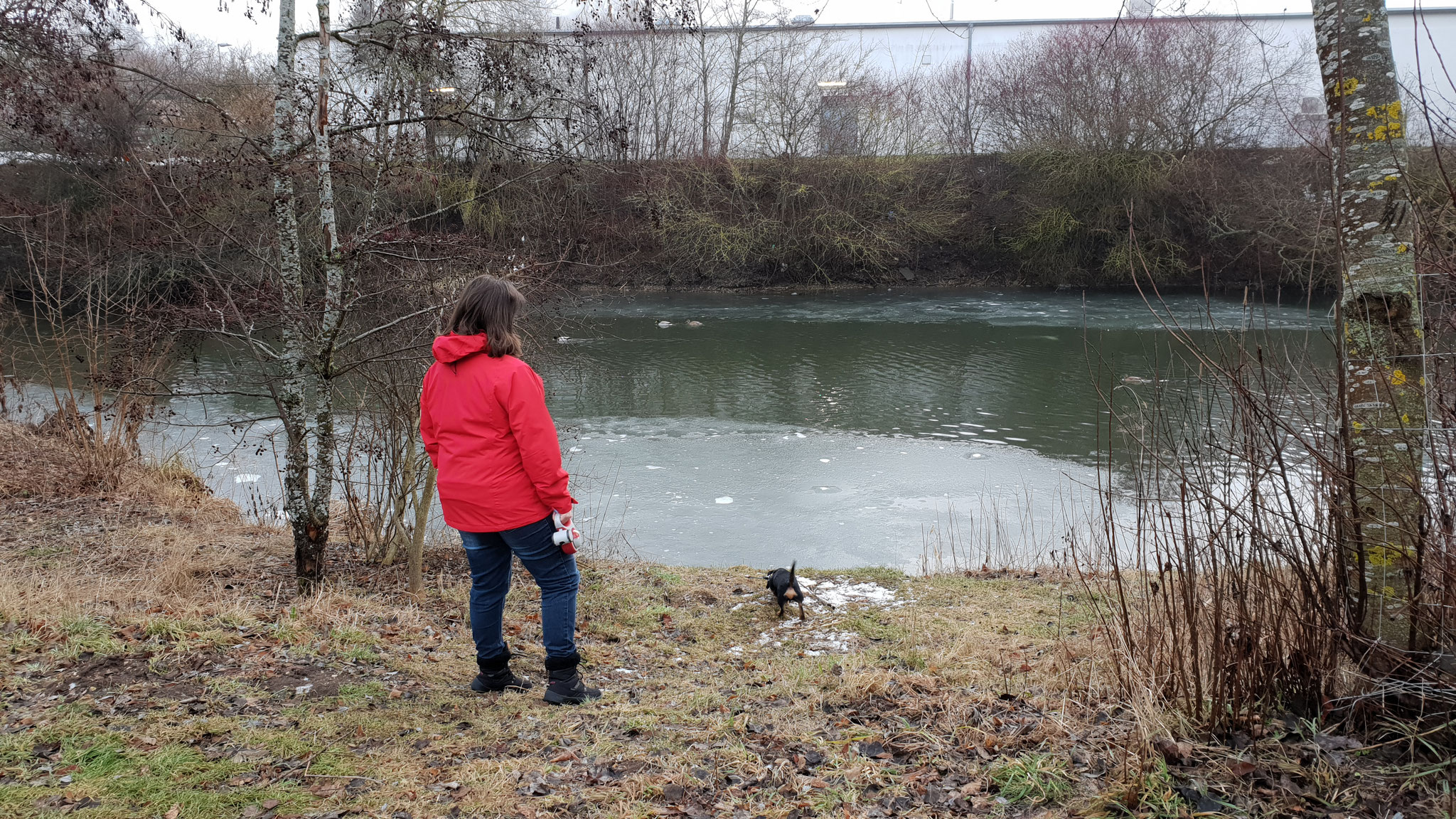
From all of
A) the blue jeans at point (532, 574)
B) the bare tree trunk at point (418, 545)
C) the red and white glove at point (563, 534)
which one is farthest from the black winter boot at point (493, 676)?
the bare tree trunk at point (418, 545)

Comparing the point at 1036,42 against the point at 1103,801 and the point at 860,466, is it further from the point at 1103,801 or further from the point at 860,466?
the point at 1103,801

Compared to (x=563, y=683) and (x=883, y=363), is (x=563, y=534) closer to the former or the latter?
(x=563, y=683)

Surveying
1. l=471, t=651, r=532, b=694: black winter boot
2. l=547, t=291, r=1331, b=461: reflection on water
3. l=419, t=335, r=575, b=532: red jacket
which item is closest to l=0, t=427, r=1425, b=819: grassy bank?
l=471, t=651, r=532, b=694: black winter boot

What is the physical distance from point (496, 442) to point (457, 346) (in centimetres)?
38

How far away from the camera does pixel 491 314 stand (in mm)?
3436

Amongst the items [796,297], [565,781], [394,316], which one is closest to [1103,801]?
[565,781]

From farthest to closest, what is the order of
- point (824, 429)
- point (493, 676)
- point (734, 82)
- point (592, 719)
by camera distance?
point (734, 82)
point (824, 429)
point (493, 676)
point (592, 719)

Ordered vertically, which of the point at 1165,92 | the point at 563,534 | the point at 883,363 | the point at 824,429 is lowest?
the point at 824,429

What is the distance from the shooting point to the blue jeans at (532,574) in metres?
3.50

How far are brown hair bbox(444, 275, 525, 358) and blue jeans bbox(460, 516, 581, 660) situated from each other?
67 cm

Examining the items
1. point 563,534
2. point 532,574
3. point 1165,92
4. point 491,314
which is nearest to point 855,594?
point 532,574

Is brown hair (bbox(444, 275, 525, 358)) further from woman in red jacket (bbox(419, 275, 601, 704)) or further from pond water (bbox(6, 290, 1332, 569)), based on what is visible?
pond water (bbox(6, 290, 1332, 569))

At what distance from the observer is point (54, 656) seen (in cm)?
382

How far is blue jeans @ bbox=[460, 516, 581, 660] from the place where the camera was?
3.50 m
